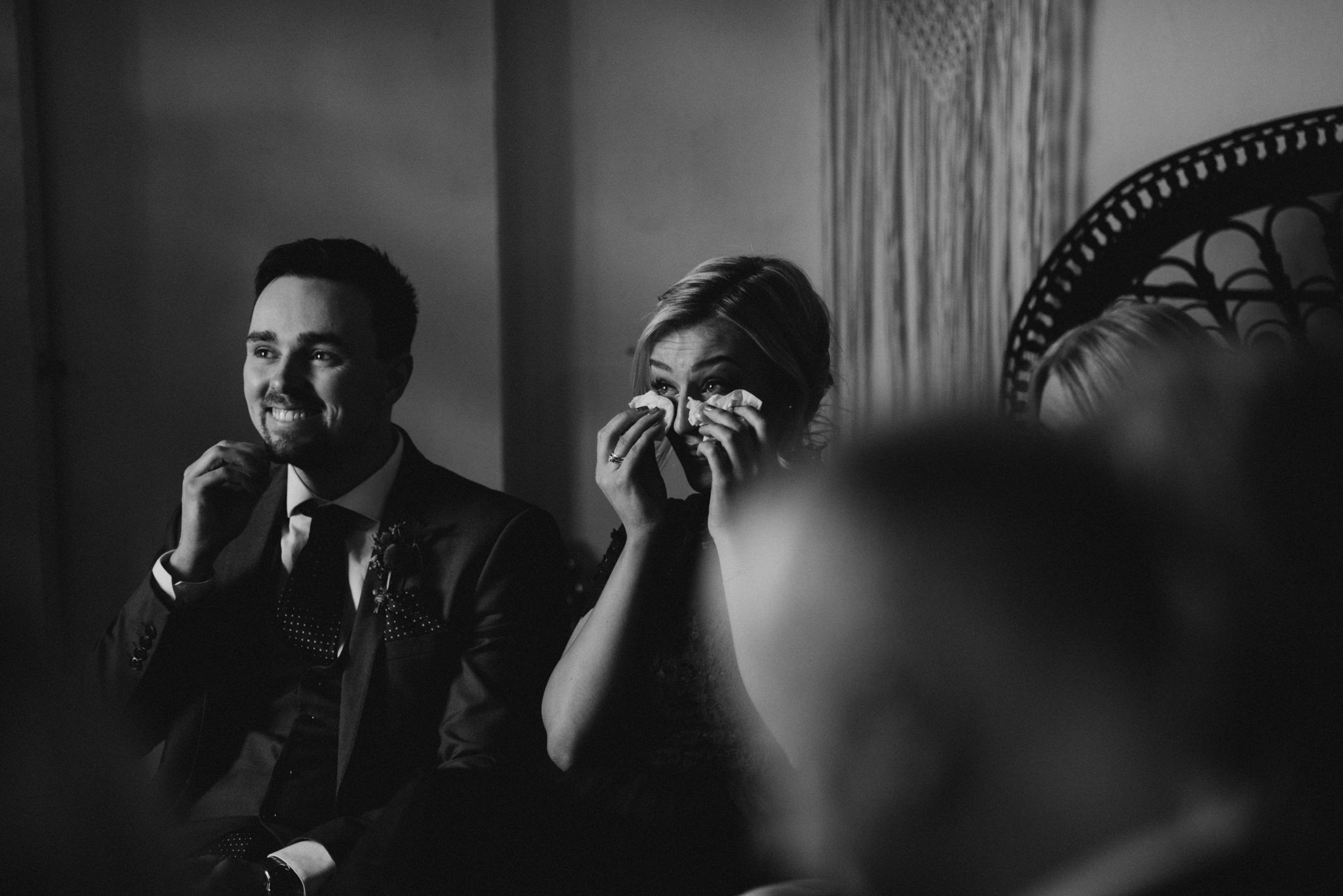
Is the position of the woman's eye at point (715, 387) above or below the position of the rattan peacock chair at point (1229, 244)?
below

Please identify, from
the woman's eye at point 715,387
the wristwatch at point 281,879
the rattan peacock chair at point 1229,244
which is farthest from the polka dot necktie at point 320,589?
the rattan peacock chair at point 1229,244

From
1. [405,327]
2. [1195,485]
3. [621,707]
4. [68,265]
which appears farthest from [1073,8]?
[1195,485]

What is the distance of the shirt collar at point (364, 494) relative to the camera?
6.30 ft

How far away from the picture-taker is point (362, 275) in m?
1.98

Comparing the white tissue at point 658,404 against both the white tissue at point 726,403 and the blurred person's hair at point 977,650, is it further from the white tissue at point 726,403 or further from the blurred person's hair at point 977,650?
the blurred person's hair at point 977,650

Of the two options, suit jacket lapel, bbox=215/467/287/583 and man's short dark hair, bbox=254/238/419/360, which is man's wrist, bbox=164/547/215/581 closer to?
suit jacket lapel, bbox=215/467/287/583

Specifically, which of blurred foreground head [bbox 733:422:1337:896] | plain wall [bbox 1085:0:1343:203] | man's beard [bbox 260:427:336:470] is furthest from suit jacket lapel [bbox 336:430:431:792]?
plain wall [bbox 1085:0:1343:203]

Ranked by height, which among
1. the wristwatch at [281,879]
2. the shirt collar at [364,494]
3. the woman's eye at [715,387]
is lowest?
the wristwatch at [281,879]

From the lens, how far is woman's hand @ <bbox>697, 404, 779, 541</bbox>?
5.75ft

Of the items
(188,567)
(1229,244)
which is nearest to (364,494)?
(188,567)

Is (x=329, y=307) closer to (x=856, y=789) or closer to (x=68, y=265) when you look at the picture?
(x=68, y=265)

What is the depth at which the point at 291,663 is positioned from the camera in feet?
5.91

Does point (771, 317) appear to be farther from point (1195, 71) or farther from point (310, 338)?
point (1195, 71)

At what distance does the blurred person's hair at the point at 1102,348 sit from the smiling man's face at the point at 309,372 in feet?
3.46
